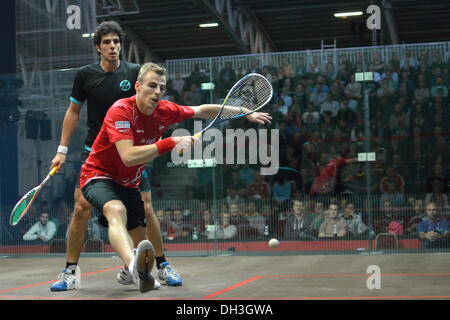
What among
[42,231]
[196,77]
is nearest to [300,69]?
[196,77]

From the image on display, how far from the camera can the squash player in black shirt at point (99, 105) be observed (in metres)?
3.84

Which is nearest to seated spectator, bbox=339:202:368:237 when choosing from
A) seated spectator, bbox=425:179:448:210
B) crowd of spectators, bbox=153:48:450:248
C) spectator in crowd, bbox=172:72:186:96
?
crowd of spectators, bbox=153:48:450:248

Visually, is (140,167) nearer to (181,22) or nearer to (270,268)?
(270,268)

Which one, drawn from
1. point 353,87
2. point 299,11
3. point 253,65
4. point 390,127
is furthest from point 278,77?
point 299,11

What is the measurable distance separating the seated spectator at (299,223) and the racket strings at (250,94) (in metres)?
3.09

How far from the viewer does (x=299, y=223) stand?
6.88 metres

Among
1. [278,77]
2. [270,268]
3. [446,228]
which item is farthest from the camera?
[278,77]

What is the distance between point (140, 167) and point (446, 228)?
4.05 meters

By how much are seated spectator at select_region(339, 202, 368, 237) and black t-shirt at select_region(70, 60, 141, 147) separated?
137 inches

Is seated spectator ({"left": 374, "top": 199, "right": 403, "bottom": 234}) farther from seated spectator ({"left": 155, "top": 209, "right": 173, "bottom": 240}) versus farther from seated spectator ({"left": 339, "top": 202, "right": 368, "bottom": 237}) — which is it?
seated spectator ({"left": 155, "top": 209, "right": 173, "bottom": 240})

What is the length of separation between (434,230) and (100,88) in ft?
13.2

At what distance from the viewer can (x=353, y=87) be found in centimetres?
698

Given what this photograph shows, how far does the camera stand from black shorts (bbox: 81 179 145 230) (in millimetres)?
3277

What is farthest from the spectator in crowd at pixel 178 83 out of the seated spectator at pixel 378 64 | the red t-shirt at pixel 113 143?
the red t-shirt at pixel 113 143
